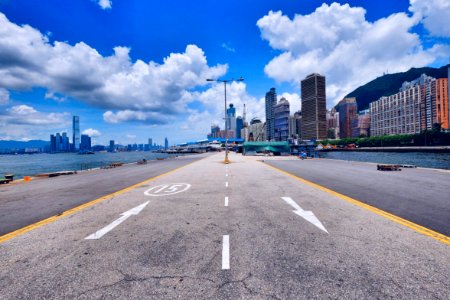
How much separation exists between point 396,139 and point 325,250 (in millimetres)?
177853

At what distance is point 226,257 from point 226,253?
15 cm

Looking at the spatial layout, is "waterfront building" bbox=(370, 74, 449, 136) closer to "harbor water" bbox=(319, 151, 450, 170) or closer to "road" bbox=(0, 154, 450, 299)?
"harbor water" bbox=(319, 151, 450, 170)

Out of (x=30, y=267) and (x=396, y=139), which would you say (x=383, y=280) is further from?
(x=396, y=139)

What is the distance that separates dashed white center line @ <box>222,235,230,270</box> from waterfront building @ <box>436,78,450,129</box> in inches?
9407

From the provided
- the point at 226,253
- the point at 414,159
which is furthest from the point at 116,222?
the point at 414,159

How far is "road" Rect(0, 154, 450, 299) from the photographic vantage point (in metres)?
3.13

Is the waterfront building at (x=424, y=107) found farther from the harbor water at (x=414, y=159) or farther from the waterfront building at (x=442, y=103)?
the harbor water at (x=414, y=159)

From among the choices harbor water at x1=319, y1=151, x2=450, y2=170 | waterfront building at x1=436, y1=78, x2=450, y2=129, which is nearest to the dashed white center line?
harbor water at x1=319, y1=151, x2=450, y2=170

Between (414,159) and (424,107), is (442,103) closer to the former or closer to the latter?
(424,107)

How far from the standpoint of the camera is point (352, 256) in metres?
4.02

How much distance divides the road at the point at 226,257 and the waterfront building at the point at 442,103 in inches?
9326

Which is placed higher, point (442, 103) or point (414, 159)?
point (442, 103)

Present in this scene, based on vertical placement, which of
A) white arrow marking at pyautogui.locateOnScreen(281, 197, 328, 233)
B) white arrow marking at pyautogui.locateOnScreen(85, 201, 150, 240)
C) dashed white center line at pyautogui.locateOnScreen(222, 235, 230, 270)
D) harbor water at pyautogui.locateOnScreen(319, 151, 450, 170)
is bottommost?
harbor water at pyautogui.locateOnScreen(319, 151, 450, 170)

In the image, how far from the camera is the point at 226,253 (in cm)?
418
